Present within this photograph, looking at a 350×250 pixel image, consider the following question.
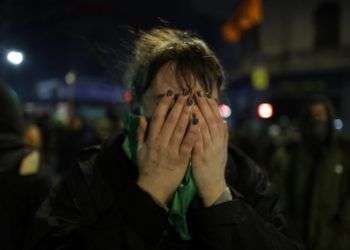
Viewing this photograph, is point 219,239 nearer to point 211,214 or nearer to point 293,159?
point 211,214

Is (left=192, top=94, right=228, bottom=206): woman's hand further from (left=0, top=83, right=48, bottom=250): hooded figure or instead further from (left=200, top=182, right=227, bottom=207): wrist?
(left=0, top=83, right=48, bottom=250): hooded figure

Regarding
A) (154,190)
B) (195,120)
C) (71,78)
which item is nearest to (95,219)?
(154,190)

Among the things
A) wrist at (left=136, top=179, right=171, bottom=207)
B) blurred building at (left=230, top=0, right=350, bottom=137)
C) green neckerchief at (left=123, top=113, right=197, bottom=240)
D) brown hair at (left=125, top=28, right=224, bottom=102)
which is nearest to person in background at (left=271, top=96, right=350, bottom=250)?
brown hair at (left=125, top=28, right=224, bottom=102)

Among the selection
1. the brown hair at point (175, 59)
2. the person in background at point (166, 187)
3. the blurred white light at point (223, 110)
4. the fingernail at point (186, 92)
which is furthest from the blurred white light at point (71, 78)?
the fingernail at point (186, 92)

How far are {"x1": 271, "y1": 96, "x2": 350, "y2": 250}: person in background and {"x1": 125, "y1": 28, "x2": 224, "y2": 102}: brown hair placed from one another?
3059 mm

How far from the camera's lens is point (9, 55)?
4.17 metres

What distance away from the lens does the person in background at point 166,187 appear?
1771 mm

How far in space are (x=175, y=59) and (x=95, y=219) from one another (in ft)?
2.02

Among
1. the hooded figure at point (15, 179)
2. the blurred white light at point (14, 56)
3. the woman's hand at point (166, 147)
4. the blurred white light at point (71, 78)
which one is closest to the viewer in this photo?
the woman's hand at point (166, 147)

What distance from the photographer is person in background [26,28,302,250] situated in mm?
1771

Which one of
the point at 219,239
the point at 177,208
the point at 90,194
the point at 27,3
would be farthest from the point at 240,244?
the point at 27,3

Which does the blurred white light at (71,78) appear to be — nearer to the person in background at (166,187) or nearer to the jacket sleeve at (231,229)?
the person in background at (166,187)

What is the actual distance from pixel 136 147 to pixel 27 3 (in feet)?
4.96

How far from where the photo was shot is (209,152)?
1.78m
